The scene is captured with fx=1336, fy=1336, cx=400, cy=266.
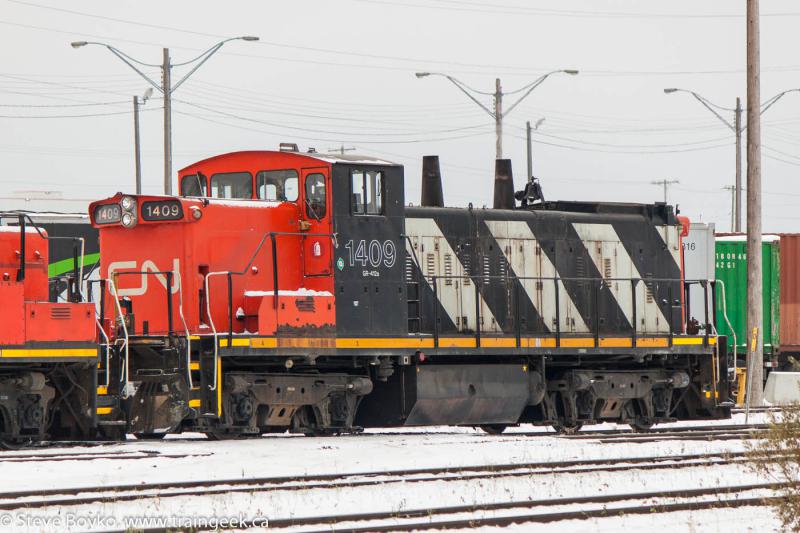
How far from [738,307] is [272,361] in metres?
14.9

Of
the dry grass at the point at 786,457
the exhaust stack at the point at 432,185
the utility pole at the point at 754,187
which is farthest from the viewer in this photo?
the utility pole at the point at 754,187

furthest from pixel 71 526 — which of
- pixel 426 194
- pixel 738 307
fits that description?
pixel 738 307

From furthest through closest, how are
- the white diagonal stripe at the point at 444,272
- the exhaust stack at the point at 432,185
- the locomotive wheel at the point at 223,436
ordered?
the exhaust stack at the point at 432,185 < the white diagonal stripe at the point at 444,272 < the locomotive wheel at the point at 223,436

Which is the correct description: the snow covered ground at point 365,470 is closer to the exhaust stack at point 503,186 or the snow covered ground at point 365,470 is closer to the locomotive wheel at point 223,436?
the locomotive wheel at point 223,436

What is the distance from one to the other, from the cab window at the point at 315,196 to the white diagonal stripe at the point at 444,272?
158 cm

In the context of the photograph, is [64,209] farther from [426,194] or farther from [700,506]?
[700,506]

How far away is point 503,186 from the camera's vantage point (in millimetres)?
20203

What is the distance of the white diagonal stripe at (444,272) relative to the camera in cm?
1848

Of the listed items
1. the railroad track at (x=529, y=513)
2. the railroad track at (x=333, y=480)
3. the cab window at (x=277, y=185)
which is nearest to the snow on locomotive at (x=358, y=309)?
the cab window at (x=277, y=185)

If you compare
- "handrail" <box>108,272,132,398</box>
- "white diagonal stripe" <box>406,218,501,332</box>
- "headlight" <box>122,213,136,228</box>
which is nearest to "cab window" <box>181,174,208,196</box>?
"headlight" <box>122,213,136,228</box>

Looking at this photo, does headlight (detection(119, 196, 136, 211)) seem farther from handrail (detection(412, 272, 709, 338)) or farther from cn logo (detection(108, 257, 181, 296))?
handrail (detection(412, 272, 709, 338))

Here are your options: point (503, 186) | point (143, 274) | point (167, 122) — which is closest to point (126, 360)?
point (143, 274)

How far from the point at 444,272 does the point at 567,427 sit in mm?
3191

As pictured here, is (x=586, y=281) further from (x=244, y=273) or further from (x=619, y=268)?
(x=244, y=273)
